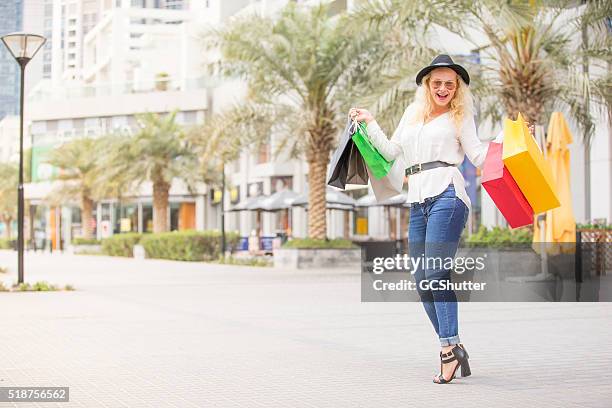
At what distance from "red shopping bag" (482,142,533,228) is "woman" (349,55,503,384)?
7cm

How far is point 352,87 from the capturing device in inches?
1014

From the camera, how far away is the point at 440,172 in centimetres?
632

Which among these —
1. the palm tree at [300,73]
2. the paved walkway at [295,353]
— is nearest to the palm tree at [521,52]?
the paved walkway at [295,353]

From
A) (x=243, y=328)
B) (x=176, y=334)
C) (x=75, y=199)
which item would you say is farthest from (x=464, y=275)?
(x=75, y=199)

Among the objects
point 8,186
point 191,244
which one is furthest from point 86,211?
point 8,186

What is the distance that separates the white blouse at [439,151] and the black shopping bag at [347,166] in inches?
16.5

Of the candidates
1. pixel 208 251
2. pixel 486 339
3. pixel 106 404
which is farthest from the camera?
pixel 208 251

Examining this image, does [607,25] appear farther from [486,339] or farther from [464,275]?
[486,339]

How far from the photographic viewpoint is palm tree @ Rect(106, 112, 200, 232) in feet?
133

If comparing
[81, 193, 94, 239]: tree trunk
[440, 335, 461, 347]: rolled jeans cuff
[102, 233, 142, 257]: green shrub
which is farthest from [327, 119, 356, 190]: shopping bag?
[81, 193, 94, 239]: tree trunk

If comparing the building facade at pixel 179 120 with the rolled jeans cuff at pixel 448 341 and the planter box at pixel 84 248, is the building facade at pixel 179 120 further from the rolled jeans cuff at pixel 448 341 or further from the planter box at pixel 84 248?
the rolled jeans cuff at pixel 448 341

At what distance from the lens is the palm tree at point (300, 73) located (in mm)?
25922

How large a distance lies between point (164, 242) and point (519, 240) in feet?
73.9

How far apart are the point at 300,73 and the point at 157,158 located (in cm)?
1569
